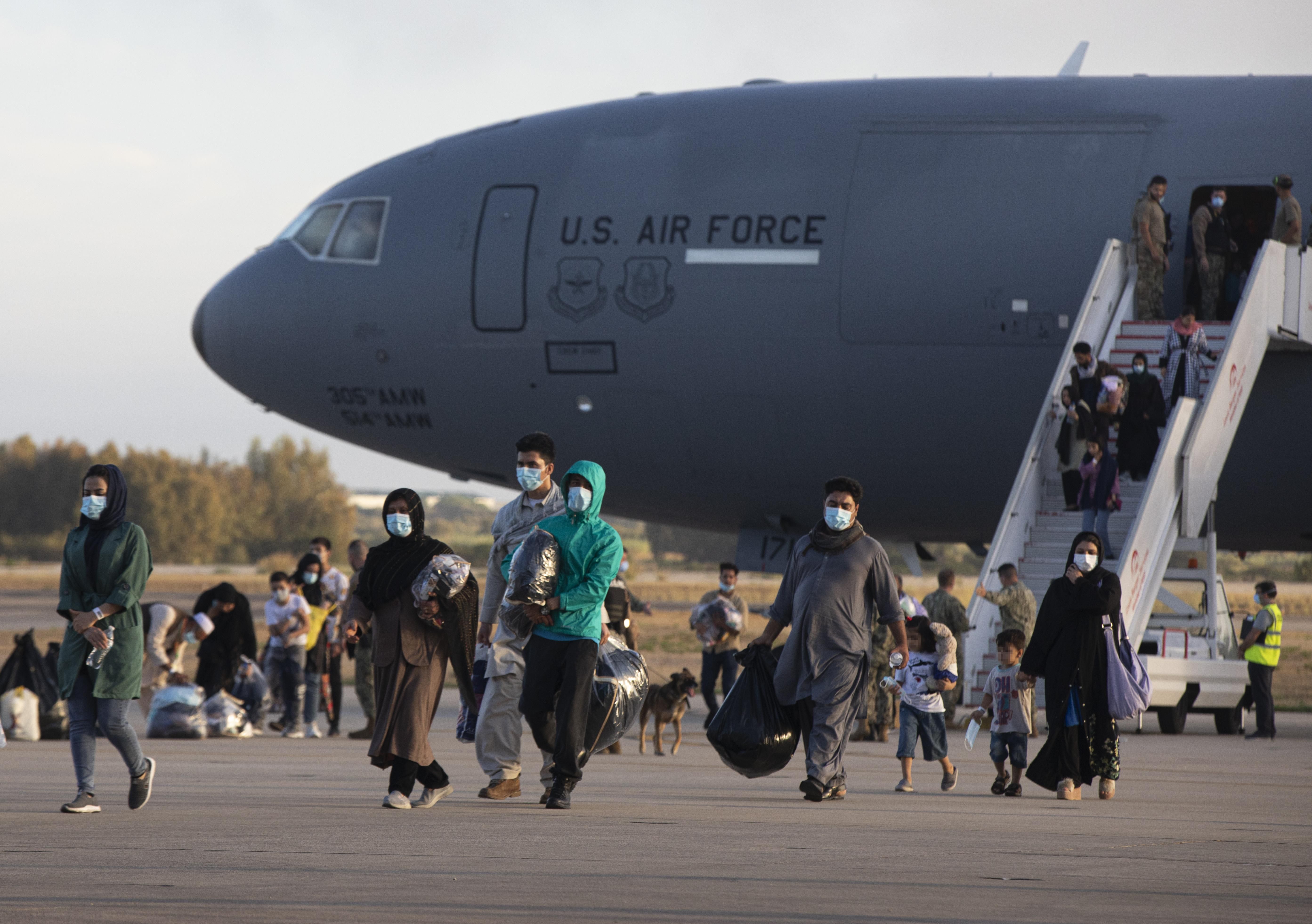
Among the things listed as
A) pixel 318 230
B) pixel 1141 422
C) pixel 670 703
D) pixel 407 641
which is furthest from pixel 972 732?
pixel 318 230

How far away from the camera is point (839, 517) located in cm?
1025

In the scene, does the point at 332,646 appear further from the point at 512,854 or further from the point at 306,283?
the point at 512,854

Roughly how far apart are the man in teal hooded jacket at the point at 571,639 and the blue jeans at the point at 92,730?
203cm

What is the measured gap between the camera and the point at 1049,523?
16734 millimetres

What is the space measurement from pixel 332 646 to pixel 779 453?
4.97 m

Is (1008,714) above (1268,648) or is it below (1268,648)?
below

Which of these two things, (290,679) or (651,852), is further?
(290,679)

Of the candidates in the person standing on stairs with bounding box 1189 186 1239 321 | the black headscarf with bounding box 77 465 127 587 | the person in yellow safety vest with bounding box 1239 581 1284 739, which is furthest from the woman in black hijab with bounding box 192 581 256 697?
the person in yellow safety vest with bounding box 1239 581 1284 739

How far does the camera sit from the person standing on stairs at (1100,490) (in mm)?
15977

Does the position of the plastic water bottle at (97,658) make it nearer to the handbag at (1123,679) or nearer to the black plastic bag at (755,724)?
the black plastic bag at (755,724)

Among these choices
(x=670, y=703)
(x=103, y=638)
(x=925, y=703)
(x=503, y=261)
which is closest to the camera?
(x=103, y=638)

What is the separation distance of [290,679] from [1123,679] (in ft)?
27.7

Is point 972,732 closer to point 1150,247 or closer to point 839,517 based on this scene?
point 839,517

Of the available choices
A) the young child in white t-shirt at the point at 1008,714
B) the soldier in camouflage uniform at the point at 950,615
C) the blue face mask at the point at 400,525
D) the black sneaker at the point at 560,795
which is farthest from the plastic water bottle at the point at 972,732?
the soldier in camouflage uniform at the point at 950,615
